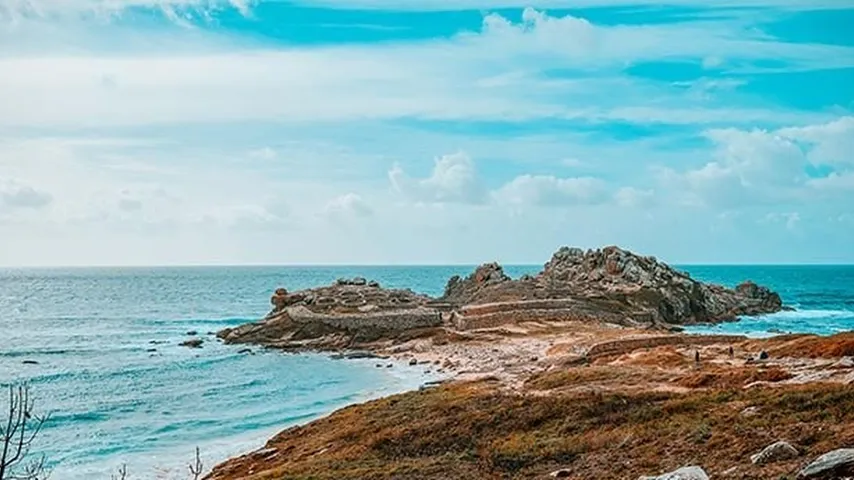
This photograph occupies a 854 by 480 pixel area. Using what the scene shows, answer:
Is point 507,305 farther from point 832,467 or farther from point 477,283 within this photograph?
point 832,467

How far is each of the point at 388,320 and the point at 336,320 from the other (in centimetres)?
497

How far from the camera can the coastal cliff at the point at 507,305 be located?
68.9 m

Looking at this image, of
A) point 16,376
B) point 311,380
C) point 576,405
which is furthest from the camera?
point 16,376

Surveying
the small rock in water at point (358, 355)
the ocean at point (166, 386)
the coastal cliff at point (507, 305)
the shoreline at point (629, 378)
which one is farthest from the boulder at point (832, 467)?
the coastal cliff at point (507, 305)

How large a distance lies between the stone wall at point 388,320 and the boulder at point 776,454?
177ft

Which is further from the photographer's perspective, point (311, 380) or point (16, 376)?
point (16, 376)

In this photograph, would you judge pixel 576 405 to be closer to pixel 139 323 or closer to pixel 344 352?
pixel 344 352

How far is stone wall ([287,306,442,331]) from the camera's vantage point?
228ft

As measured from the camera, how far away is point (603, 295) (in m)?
77.2

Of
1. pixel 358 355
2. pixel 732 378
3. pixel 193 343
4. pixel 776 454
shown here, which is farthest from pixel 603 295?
pixel 776 454

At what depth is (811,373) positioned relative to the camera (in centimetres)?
2509

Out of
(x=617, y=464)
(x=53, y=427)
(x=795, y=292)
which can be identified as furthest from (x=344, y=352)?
(x=795, y=292)

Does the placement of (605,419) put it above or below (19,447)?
below

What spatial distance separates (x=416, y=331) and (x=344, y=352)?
6.80m
